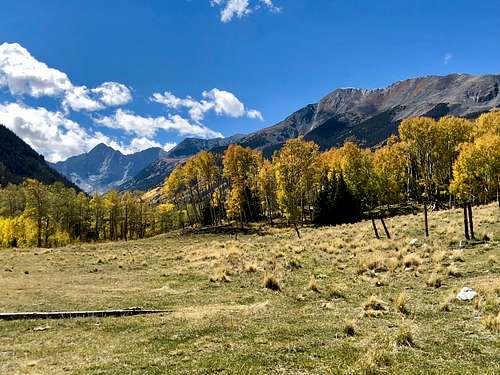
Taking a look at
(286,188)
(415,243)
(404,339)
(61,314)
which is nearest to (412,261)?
(415,243)

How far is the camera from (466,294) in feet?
62.7

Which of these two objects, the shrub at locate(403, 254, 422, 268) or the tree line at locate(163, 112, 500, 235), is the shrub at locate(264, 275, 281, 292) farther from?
the tree line at locate(163, 112, 500, 235)

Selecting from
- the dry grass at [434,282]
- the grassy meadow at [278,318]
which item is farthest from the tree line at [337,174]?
the dry grass at [434,282]

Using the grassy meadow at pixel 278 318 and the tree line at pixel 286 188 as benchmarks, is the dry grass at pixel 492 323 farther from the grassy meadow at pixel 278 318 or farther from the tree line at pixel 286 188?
the tree line at pixel 286 188

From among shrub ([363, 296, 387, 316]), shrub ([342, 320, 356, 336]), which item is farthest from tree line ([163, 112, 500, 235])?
shrub ([342, 320, 356, 336])

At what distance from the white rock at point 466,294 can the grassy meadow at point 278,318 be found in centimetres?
30

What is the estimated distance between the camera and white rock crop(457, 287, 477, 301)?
18792 mm

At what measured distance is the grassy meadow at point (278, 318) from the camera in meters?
12.4

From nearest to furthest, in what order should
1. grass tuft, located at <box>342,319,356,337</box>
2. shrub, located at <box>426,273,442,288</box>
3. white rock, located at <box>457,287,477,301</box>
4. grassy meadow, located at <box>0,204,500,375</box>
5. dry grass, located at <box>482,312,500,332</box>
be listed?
grassy meadow, located at <box>0,204,500,375</box>, dry grass, located at <box>482,312,500,332</box>, grass tuft, located at <box>342,319,356,337</box>, white rock, located at <box>457,287,477,301</box>, shrub, located at <box>426,273,442,288</box>

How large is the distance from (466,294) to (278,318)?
29.8 ft

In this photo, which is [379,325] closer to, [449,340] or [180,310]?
[449,340]

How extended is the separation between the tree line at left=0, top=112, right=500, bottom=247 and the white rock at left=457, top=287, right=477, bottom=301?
2882 centimetres

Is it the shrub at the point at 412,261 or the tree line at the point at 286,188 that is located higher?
the tree line at the point at 286,188

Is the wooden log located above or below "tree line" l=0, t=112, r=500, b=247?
below
